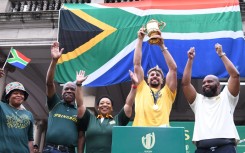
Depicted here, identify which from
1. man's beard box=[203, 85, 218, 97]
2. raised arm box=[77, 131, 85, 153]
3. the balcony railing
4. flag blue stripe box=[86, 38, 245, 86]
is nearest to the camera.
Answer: man's beard box=[203, 85, 218, 97]

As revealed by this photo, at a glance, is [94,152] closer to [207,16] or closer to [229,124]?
[229,124]

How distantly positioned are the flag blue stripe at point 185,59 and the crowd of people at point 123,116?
10.2 feet

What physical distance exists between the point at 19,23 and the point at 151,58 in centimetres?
397

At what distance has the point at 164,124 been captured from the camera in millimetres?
3998

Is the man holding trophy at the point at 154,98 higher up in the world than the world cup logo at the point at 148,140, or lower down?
higher up

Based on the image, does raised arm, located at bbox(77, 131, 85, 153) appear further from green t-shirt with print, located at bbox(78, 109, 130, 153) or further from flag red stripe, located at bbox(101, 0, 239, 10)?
flag red stripe, located at bbox(101, 0, 239, 10)

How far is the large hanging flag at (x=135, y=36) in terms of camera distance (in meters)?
7.67

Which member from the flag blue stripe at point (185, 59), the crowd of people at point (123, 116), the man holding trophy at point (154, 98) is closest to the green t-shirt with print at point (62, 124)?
the crowd of people at point (123, 116)

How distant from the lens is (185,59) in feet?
25.2

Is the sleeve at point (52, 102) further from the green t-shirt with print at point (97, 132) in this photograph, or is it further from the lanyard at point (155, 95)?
the lanyard at point (155, 95)

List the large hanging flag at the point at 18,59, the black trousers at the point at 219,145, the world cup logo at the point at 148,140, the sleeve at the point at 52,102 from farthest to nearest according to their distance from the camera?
the large hanging flag at the point at 18,59
the sleeve at the point at 52,102
the black trousers at the point at 219,145
the world cup logo at the point at 148,140

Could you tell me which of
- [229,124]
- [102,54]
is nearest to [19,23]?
[102,54]

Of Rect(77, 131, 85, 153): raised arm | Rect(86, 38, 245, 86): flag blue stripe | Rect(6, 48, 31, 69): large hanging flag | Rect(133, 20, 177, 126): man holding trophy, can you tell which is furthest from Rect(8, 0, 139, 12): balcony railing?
Rect(77, 131, 85, 153): raised arm

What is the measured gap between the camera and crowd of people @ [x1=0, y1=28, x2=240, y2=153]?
155 inches
